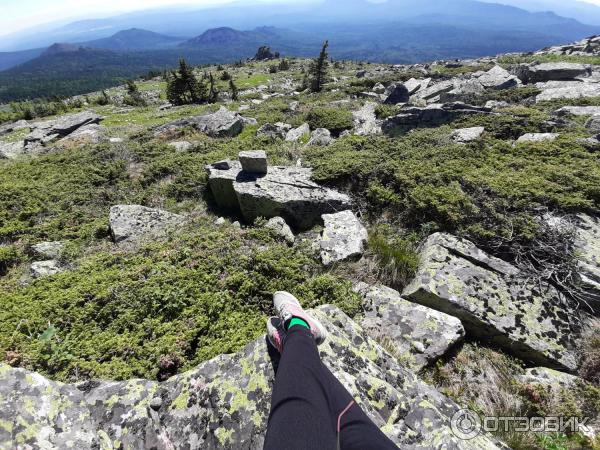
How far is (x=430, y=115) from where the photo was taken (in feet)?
51.3

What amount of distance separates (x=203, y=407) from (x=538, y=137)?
14091 millimetres

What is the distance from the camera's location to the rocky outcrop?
1523 centimetres

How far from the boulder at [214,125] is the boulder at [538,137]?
52.2 feet

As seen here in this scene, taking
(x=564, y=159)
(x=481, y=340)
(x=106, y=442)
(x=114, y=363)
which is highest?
(x=564, y=159)

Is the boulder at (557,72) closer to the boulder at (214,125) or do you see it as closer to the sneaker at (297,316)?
the boulder at (214,125)

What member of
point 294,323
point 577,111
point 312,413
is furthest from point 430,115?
point 312,413

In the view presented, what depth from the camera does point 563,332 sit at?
5680mm

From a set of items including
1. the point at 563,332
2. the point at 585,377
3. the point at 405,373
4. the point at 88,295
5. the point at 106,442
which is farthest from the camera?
the point at 88,295

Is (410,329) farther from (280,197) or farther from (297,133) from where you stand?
(297,133)

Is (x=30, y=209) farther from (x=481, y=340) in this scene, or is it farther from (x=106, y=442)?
(x=481, y=340)

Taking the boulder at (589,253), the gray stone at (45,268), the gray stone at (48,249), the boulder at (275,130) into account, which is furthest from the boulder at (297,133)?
the boulder at (589,253)

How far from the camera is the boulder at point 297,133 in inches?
693

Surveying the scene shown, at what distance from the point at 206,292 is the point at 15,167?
1559 cm

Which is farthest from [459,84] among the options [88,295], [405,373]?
[88,295]
